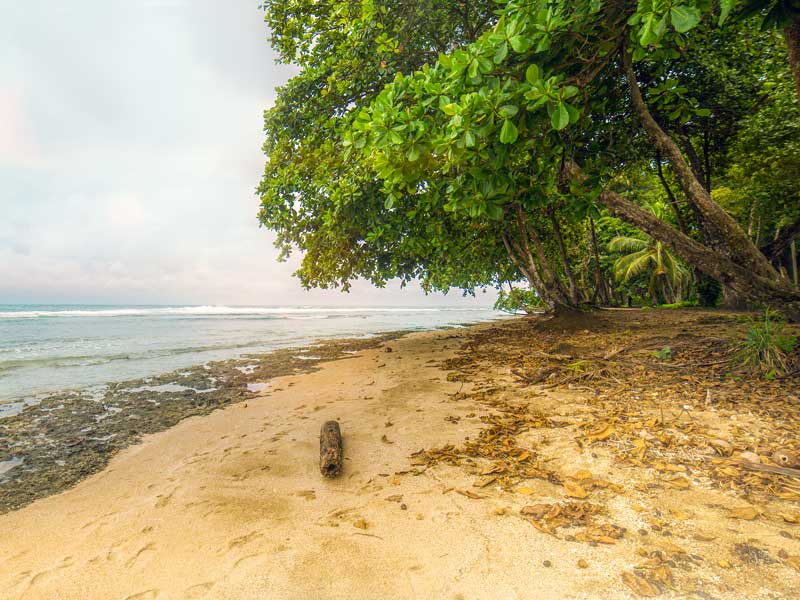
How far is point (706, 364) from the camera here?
16.5ft

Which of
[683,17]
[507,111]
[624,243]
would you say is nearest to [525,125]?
[507,111]

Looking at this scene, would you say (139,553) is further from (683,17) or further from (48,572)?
(683,17)

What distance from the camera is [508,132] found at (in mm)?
2707

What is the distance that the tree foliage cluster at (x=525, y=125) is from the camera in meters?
2.91

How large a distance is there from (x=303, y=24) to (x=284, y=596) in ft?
28.4

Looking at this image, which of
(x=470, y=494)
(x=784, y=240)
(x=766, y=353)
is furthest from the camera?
(x=784, y=240)

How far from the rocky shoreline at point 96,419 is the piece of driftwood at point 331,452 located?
93.2 inches

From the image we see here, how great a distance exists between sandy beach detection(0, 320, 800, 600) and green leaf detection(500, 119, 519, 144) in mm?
2423

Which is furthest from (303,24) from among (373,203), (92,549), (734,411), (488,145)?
(734,411)

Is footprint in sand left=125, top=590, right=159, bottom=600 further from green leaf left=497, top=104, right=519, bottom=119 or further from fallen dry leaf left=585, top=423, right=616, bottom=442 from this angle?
green leaf left=497, top=104, right=519, bottom=119

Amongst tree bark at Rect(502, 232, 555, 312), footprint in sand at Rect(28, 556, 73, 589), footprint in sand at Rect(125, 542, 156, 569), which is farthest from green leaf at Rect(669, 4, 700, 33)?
tree bark at Rect(502, 232, 555, 312)

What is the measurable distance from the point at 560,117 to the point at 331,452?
10.5ft

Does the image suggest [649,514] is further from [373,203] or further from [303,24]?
[303,24]

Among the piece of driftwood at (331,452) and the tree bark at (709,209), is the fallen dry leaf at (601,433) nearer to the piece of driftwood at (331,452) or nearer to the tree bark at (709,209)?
the piece of driftwood at (331,452)
